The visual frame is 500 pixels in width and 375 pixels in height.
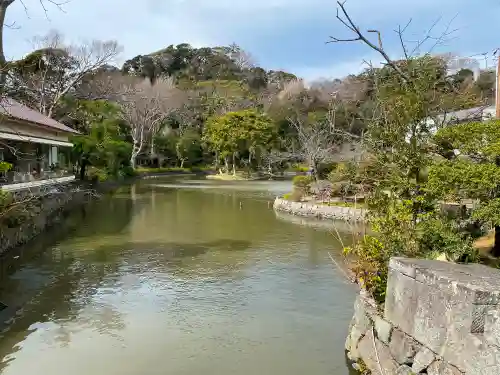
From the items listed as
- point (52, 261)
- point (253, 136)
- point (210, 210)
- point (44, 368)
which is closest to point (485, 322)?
point (44, 368)

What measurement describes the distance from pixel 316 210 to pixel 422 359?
51.9 feet

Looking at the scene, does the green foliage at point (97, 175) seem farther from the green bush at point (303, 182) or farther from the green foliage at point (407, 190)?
the green foliage at point (407, 190)

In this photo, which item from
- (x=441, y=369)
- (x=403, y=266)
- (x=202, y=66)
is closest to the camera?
(x=441, y=369)

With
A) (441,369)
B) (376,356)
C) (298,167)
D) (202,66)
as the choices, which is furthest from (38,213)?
(202,66)

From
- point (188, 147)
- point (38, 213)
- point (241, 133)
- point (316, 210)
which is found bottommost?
point (316, 210)

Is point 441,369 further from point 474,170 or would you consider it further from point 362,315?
point 474,170

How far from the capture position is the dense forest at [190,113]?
30047mm

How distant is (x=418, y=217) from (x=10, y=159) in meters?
16.9

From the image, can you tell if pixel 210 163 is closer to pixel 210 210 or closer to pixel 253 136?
pixel 253 136

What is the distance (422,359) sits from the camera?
479 cm

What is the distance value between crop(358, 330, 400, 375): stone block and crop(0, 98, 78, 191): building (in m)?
10.9

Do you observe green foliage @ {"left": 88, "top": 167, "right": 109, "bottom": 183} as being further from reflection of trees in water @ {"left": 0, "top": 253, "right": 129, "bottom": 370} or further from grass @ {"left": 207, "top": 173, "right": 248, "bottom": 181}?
reflection of trees in water @ {"left": 0, "top": 253, "right": 129, "bottom": 370}

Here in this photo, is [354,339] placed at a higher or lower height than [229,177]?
lower

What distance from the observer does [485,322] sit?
13.3 ft
